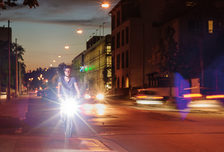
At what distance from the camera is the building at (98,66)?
259 ft

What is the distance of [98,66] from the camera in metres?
91.2

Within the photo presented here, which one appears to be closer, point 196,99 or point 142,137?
point 142,137

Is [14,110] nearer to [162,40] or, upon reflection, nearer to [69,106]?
[69,106]

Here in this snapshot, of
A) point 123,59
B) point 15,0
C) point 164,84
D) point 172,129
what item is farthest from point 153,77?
point 15,0

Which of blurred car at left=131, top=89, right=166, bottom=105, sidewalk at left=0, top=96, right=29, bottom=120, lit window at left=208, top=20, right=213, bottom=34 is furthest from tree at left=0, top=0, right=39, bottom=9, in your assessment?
lit window at left=208, top=20, right=213, bottom=34

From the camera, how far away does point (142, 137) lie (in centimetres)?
1109

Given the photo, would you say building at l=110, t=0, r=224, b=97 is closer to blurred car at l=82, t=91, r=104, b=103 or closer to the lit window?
the lit window

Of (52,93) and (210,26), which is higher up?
(210,26)

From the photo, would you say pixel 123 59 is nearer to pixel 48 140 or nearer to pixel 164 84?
pixel 164 84

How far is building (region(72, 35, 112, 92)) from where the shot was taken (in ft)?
259

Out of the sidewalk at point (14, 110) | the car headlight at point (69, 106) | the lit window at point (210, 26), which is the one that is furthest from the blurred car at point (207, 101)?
the lit window at point (210, 26)

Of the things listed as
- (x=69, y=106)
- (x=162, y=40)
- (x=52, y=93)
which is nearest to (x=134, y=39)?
(x=162, y=40)

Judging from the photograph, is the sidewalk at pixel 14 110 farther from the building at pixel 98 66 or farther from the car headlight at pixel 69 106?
the building at pixel 98 66

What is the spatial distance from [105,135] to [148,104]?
55.3 ft
